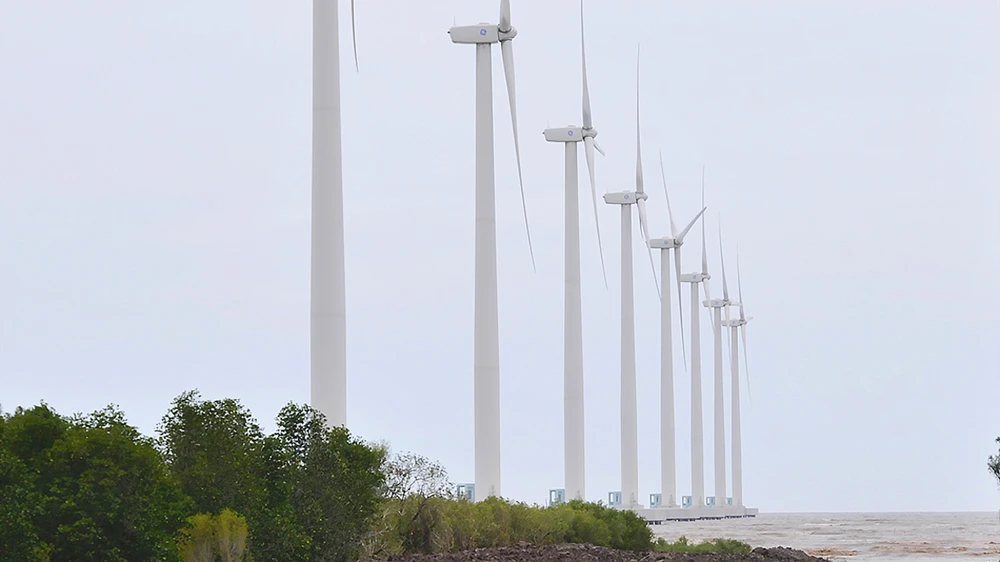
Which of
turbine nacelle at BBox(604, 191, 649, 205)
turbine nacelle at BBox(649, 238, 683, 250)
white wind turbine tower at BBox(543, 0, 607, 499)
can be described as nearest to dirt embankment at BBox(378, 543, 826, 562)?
white wind turbine tower at BBox(543, 0, 607, 499)

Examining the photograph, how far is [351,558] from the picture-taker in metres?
38.6

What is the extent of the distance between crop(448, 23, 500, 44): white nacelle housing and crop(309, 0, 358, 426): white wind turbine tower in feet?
72.3

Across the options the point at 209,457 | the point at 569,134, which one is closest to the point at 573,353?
the point at 569,134

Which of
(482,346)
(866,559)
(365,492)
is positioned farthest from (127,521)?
(866,559)

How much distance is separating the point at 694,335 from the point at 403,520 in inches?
3187

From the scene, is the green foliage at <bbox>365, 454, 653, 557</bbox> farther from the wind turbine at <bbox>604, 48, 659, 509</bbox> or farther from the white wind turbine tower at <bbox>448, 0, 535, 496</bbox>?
the wind turbine at <bbox>604, 48, 659, 509</bbox>

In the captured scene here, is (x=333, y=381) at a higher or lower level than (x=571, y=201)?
lower

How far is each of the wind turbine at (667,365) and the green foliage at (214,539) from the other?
74.3 meters

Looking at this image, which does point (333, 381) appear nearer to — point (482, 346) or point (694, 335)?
point (482, 346)

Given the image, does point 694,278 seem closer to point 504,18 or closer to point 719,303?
point 719,303

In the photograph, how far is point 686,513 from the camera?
4665 inches

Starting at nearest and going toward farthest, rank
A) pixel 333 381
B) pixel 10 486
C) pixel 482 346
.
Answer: pixel 10 486 → pixel 333 381 → pixel 482 346

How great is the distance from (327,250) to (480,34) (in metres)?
25.4

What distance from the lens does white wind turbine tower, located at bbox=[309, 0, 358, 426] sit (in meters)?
44.6
